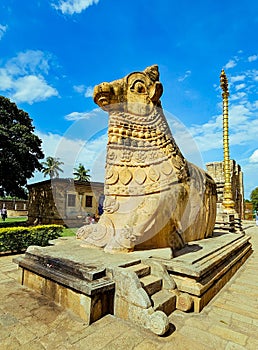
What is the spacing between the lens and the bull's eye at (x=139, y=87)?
4.06 metres

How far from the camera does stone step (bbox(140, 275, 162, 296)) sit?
2.56m

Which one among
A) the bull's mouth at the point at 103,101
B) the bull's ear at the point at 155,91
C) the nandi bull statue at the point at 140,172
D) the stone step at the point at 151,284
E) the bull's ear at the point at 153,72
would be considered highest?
Answer: the bull's ear at the point at 153,72

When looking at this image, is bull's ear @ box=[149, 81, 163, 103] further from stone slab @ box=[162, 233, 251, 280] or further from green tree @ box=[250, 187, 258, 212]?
green tree @ box=[250, 187, 258, 212]

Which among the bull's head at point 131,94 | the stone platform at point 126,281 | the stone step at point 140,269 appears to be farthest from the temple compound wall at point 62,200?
the stone step at point 140,269

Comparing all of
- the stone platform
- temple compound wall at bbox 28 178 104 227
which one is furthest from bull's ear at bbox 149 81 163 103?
temple compound wall at bbox 28 178 104 227

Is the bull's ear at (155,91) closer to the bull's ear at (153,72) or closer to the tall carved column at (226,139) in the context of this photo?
the bull's ear at (153,72)

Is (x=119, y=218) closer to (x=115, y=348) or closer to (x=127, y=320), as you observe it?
(x=127, y=320)

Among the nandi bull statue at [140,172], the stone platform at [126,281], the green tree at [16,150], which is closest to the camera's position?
the stone platform at [126,281]

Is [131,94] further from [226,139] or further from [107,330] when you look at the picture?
[226,139]

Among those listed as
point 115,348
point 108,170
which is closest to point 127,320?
point 115,348

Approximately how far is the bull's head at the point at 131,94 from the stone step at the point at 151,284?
2662 millimetres

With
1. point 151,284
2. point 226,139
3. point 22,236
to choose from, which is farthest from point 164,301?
point 226,139

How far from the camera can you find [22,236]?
7.09 metres

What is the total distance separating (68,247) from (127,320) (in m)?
1.69
